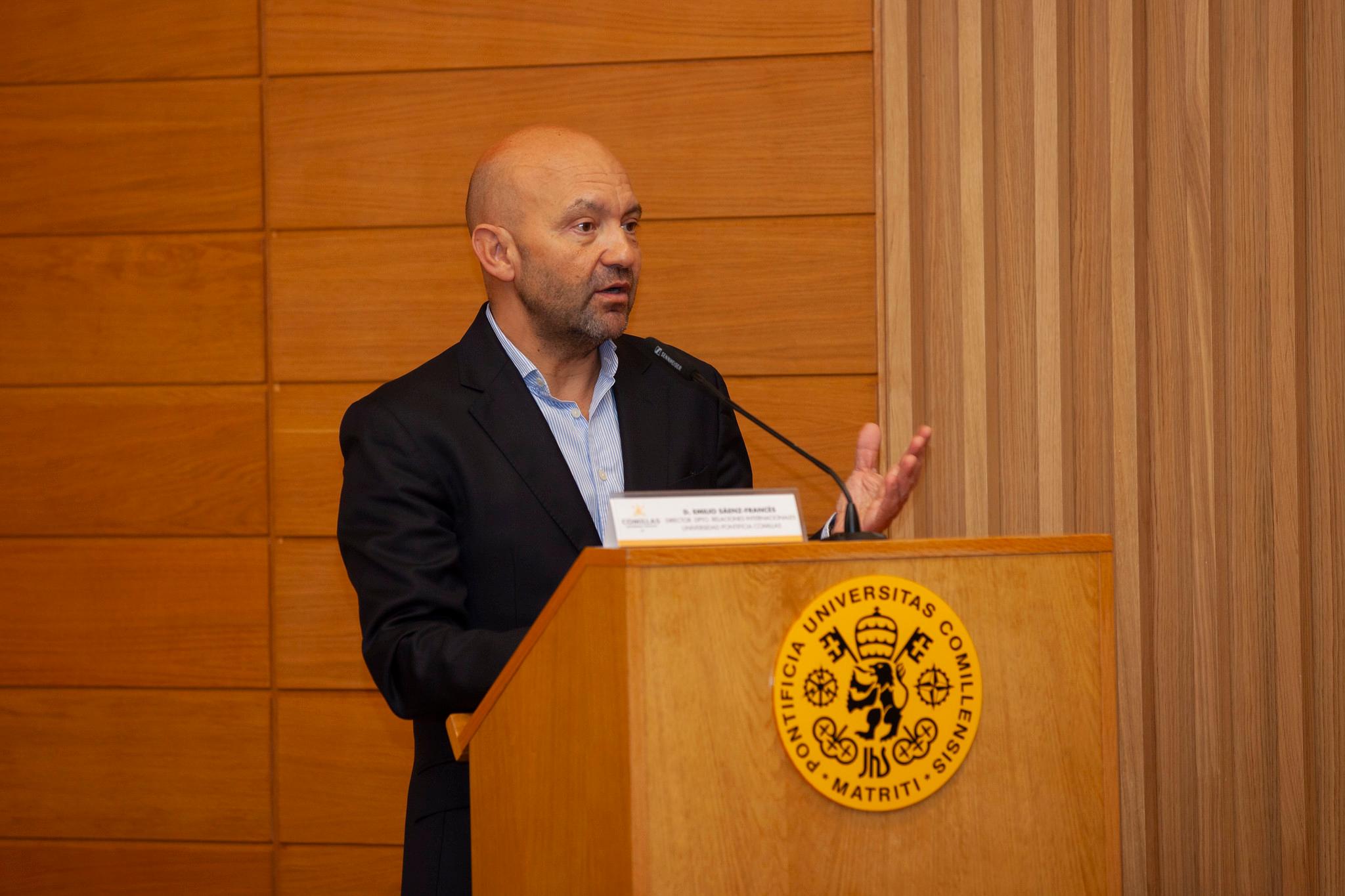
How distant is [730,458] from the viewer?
2166 millimetres

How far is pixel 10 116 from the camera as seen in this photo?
296 cm

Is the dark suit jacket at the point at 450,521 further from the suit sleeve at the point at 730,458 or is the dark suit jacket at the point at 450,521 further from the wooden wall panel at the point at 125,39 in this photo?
Result: the wooden wall panel at the point at 125,39

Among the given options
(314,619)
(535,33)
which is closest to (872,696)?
(314,619)

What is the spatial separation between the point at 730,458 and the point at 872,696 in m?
1.06

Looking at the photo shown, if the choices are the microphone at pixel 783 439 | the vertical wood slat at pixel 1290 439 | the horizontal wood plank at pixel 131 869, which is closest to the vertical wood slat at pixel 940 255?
the vertical wood slat at pixel 1290 439

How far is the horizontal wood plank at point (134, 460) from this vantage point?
287 cm

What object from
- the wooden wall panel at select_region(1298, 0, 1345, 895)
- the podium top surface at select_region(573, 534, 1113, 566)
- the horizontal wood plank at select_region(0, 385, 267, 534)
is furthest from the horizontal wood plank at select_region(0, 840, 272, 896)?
the wooden wall panel at select_region(1298, 0, 1345, 895)

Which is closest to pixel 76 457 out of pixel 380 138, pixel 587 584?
pixel 380 138

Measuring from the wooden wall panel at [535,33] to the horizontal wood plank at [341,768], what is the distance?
4.96ft

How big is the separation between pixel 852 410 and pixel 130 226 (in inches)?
70.5

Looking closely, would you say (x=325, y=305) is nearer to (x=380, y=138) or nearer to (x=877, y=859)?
(x=380, y=138)

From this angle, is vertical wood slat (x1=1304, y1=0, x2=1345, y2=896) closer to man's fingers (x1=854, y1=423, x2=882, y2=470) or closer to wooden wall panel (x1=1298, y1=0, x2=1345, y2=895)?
wooden wall panel (x1=1298, y1=0, x2=1345, y2=895)

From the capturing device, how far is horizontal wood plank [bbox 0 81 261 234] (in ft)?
9.43

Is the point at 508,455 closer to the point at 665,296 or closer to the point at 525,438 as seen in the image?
the point at 525,438
